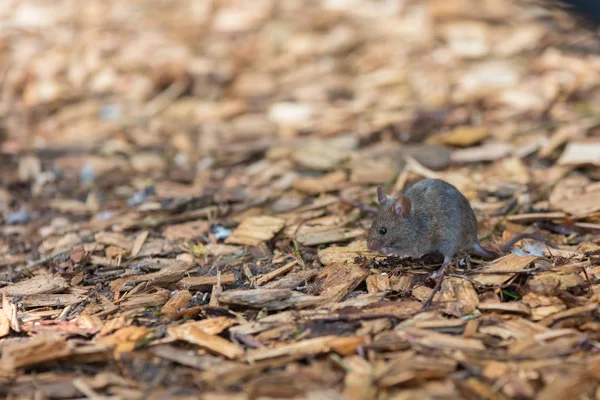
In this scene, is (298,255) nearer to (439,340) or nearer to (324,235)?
(324,235)

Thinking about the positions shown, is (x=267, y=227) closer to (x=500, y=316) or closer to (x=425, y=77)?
(x=500, y=316)

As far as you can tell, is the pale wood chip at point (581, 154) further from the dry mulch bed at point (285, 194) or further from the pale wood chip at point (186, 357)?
the pale wood chip at point (186, 357)

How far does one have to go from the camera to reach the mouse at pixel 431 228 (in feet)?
14.3

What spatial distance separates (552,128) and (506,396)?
4252mm

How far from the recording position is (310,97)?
324 inches

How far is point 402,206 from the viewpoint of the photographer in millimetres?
4426

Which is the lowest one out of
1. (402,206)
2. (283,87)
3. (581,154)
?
(581,154)

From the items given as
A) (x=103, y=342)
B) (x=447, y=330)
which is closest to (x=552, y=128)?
(x=447, y=330)

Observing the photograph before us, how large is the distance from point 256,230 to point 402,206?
47.8 inches

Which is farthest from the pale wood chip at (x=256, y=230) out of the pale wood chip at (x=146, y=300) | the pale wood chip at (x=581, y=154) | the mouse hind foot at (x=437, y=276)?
the pale wood chip at (x=581, y=154)

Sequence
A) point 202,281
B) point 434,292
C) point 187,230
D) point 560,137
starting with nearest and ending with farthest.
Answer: point 434,292 → point 202,281 → point 187,230 → point 560,137

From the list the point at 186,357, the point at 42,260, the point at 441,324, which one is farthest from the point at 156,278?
the point at 441,324

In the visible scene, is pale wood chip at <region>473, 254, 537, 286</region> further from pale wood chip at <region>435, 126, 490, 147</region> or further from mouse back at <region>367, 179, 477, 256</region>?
pale wood chip at <region>435, 126, 490, 147</region>

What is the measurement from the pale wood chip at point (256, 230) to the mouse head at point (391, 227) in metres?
0.86
